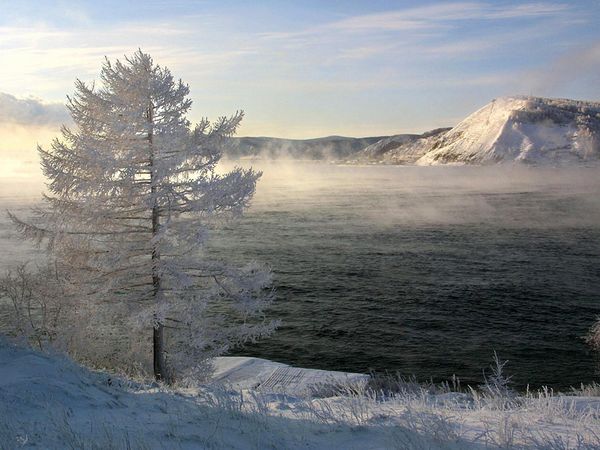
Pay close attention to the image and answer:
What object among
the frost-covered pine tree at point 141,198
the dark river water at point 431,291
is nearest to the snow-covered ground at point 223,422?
the frost-covered pine tree at point 141,198

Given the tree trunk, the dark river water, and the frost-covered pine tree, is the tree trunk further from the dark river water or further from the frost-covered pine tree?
the dark river water

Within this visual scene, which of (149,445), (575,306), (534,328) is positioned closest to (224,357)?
(534,328)

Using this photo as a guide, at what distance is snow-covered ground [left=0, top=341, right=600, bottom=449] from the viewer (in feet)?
17.9

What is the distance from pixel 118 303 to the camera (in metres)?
16.2

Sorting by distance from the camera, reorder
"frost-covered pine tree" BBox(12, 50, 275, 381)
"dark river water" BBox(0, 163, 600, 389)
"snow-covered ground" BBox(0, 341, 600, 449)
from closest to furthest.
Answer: "snow-covered ground" BBox(0, 341, 600, 449), "frost-covered pine tree" BBox(12, 50, 275, 381), "dark river water" BBox(0, 163, 600, 389)

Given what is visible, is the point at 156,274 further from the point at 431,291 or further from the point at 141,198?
the point at 431,291

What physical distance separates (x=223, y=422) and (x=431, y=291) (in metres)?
29.8

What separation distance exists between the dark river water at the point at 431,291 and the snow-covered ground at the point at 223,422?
40.3ft

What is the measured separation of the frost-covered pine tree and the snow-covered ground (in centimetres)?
702

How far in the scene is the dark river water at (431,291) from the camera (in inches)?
934

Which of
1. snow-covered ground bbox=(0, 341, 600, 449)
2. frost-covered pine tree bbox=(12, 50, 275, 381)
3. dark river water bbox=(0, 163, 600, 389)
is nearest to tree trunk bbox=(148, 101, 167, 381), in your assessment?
frost-covered pine tree bbox=(12, 50, 275, 381)

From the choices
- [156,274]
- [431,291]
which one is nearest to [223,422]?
[156,274]

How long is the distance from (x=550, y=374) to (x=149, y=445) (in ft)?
68.1

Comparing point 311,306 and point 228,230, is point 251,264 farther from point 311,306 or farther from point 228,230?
point 228,230
